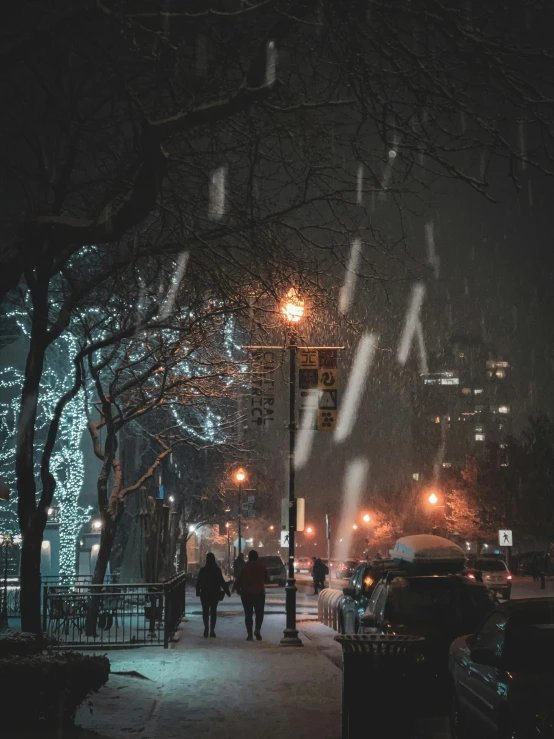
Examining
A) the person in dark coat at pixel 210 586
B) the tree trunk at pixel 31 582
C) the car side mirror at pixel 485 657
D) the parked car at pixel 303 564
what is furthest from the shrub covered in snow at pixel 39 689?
the parked car at pixel 303 564

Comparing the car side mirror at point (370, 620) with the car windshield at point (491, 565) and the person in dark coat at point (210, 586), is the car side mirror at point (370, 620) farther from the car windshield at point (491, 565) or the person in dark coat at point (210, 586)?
the car windshield at point (491, 565)

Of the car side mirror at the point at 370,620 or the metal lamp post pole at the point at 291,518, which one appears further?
the metal lamp post pole at the point at 291,518

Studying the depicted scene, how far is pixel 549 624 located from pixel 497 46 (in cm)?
488

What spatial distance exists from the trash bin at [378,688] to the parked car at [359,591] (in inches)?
312

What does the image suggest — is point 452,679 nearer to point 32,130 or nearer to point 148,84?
point 148,84

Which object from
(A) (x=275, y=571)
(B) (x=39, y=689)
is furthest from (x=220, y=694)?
(A) (x=275, y=571)

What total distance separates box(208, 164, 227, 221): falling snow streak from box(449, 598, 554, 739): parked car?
5582mm

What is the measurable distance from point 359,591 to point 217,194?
378 inches

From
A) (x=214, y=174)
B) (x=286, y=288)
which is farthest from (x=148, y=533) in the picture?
(x=214, y=174)

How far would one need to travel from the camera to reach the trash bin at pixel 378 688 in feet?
28.5

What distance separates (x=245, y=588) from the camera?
2028 cm

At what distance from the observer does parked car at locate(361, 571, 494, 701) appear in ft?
42.5

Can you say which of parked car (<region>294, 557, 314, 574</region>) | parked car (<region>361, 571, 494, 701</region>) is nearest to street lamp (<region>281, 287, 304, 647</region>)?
parked car (<region>361, 571, 494, 701</region>)

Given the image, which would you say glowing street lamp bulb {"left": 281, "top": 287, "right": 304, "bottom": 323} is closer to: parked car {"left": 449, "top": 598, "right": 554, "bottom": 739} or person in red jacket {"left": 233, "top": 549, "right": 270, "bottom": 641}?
person in red jacket {"left": 233, "top": 549, "right": 270, "bottom": 641}
